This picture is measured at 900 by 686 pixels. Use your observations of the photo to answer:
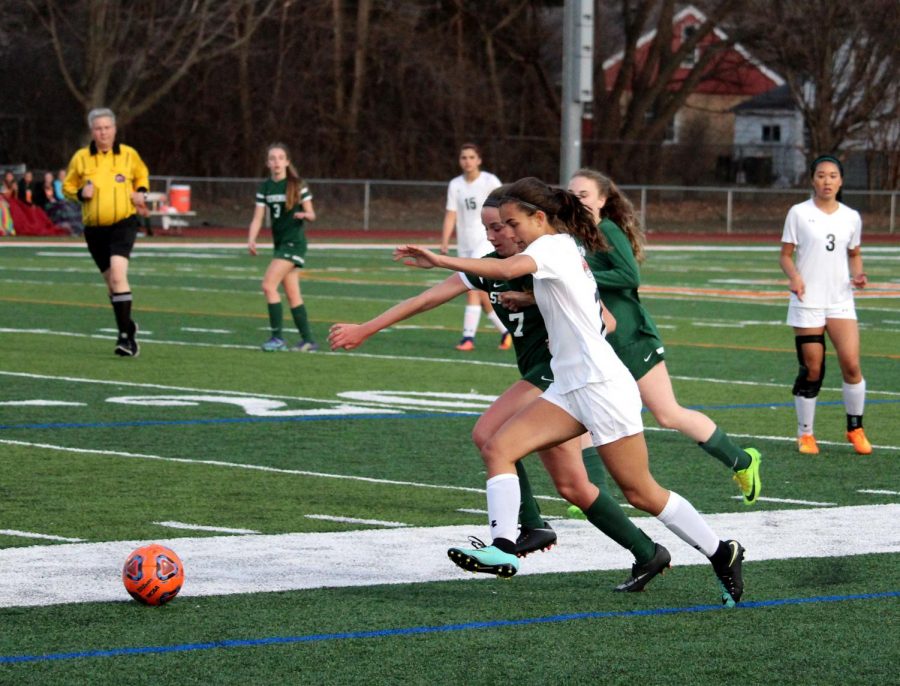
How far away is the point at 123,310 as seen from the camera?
1644cm

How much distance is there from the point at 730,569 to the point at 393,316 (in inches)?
64.4

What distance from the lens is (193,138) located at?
181ft

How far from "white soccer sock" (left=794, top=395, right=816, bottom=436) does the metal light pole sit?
9359 mm

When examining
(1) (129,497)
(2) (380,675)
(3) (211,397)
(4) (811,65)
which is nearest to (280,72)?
(4) (811,65)

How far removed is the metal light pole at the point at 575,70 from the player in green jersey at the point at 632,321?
1180 cm

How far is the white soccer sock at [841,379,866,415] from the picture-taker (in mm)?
11188

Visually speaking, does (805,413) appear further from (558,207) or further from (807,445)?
(558,207)

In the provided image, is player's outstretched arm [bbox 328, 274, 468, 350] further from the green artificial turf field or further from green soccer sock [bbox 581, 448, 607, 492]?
green soccer sock [bbox 581, 448, 607, 492]

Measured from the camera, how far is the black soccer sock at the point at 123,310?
16.3m

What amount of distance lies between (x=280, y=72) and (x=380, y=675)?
5101 centimetres

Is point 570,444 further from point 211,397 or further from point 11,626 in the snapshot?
point 211,397

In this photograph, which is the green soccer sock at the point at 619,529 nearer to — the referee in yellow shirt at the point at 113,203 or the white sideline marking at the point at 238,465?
the white sideline marking at the point at 238,465

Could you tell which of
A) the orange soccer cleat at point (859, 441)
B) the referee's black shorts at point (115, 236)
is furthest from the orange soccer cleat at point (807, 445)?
the referee's black shorts at point (115, 236)

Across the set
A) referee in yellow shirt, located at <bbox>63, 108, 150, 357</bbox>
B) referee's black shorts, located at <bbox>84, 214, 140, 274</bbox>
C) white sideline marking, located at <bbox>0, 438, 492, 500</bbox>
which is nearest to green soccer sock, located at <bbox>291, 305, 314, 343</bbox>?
referee in yellow shirt, located at <bbox>63, 108, 150, 357</bbox>
